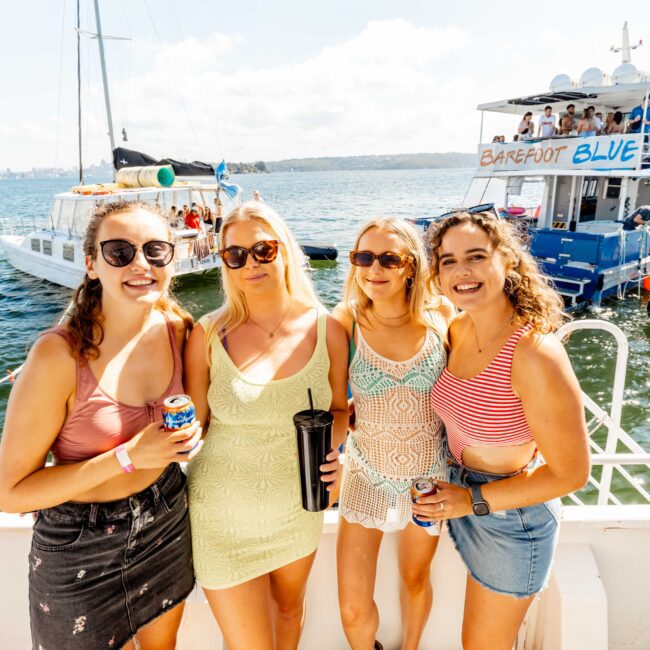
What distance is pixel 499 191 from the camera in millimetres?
17688

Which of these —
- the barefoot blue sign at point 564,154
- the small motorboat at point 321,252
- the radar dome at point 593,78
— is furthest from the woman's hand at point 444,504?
the small motorboat at point 321,252

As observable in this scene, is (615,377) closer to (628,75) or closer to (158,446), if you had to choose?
(158,446)

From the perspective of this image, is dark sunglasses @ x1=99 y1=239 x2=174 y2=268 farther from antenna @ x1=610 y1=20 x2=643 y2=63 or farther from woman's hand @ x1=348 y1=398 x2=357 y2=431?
antenna @ x1=610 y1=20 x2=643 y2=63

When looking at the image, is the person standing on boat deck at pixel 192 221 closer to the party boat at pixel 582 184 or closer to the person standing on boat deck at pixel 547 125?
the party boat at pixel 582 184

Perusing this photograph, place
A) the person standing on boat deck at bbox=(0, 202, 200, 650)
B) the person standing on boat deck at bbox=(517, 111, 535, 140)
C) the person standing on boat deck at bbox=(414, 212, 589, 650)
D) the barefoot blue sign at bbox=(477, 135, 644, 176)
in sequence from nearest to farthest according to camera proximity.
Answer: the person standing on boat deck at bbox=(0, 202, 200, 650)
the person standing on boat deck at bbox=(414, 212, 589, 650)
the barefoot blue sign at bbox=(477, 135, 644, 176)
the person standing on boat deck at bbox=(517, 111, 535, 140)

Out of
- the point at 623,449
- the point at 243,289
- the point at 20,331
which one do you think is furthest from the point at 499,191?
the point at 243,289

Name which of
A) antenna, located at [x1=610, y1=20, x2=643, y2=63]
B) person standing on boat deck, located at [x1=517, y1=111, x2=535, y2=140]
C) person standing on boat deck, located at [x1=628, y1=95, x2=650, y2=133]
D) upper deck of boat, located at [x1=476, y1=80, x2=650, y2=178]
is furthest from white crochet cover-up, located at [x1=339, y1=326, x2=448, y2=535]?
antenna, located at [x1=610, y1=20, x2=643, y2=63]

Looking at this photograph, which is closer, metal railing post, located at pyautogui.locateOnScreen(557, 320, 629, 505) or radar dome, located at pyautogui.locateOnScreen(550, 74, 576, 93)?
metal railing post, located at pyautogui.locateOnScreen(557, 320, 629, 505)

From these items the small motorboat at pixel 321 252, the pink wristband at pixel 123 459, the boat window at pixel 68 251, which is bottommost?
the small motorboat at pixel 321 252

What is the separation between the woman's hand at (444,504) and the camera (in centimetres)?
188

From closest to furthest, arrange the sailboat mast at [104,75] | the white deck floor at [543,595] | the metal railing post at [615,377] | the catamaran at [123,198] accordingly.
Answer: the white deck floor at [543,595], the metal railing post at [615,377], the catamaran at [123,198], the sailboat mast at [104,75]

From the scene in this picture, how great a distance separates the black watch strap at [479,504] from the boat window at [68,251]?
16.5m

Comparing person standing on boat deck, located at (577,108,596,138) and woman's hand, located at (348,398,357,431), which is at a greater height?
person standing on boat deck, located at (577,108,596,138)

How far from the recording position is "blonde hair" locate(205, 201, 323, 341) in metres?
2.18
